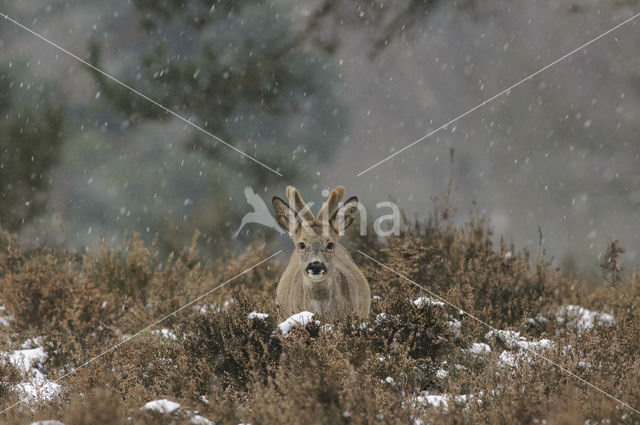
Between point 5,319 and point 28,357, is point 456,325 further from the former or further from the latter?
point 5,319

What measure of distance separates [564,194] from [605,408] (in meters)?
11.5

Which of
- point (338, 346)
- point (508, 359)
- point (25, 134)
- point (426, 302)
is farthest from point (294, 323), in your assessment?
point (25, 134)

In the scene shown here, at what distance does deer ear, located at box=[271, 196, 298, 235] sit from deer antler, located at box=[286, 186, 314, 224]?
2.3 inches

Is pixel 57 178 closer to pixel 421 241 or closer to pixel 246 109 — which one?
pixel 246 109

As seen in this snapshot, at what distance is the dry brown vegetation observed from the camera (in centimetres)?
387

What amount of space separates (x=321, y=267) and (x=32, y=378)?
2890 millimetres

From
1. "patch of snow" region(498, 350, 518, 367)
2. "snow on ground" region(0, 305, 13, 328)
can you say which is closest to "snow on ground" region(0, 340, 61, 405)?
"snow on ground" region(0, 305, 13, 328)

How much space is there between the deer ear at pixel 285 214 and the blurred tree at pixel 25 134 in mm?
9006

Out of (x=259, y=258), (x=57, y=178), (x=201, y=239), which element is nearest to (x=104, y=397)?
(x=259, y=258)

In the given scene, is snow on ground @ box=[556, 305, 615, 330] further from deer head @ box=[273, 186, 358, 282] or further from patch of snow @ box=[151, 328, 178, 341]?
patch of snow @ box=[151, 328, 178, 341]

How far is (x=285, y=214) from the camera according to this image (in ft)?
21.2

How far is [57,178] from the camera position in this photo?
13.6 meters

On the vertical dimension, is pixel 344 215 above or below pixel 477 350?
above

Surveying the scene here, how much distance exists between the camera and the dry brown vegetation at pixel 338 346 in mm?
3865
